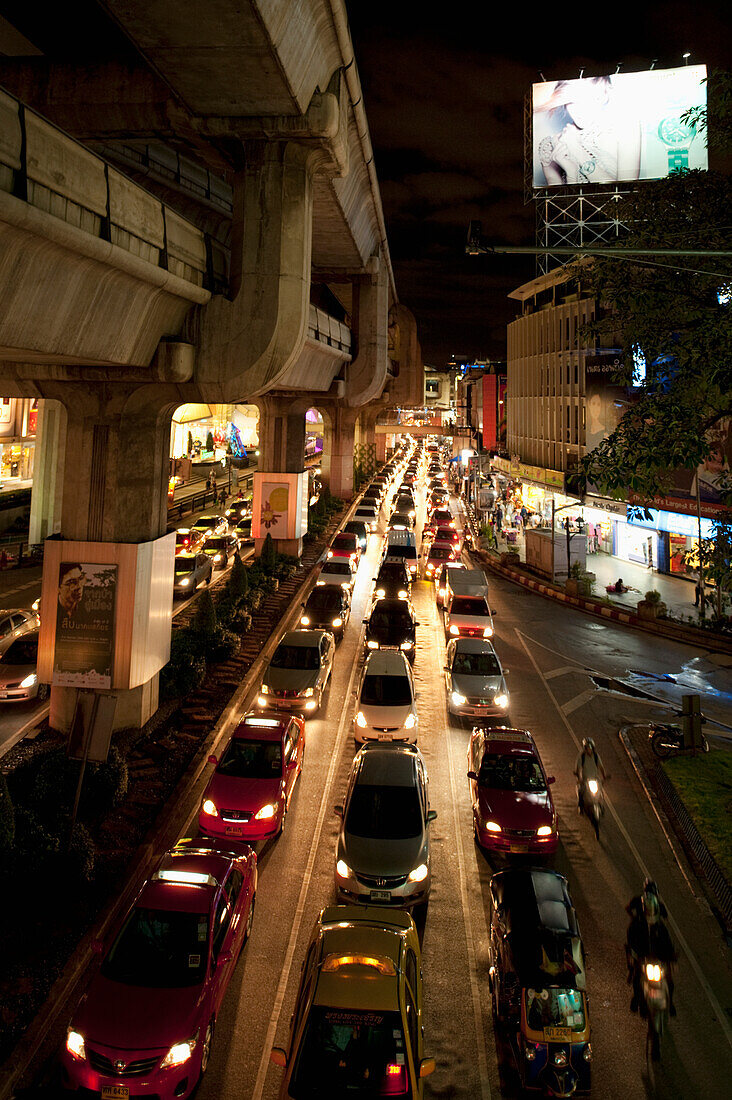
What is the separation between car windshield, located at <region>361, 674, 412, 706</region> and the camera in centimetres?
1433

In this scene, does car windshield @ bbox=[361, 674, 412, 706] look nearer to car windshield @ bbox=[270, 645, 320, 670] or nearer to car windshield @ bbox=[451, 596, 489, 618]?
car windshield @ bbox=[270, 645, 320, 670]

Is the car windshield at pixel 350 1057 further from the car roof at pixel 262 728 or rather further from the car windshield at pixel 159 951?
the car roof at pixel 262 728

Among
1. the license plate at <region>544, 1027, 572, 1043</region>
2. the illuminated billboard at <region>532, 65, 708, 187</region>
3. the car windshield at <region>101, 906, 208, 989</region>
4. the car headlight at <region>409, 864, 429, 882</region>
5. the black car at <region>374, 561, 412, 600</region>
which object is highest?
the illuminated billboard at <region>532, 65, 708, 187</region>

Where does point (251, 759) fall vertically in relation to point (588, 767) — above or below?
above

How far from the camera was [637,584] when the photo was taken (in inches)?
1187

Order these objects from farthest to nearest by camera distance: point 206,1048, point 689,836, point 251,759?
point 251,759 < point 689,836 < point 206,1048

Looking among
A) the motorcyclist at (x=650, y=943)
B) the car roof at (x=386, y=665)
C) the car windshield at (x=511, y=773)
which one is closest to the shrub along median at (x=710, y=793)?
the motorcyclist at (x=650, y=943)

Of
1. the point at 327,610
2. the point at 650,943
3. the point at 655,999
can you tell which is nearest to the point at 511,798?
the point at 650,943

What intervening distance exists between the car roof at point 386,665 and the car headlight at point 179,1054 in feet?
30.0

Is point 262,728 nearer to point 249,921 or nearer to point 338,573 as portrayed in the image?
point 249,921

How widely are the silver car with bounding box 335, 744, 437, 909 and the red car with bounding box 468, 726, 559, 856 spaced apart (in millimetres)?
1039

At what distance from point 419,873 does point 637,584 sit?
24.3 meters

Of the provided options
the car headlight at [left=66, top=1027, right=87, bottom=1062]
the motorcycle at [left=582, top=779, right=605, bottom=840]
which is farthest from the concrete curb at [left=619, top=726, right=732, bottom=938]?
the car headlight at [left=66, top=1027, right=87, bottom=1062]

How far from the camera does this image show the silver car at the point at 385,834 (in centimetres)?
875
